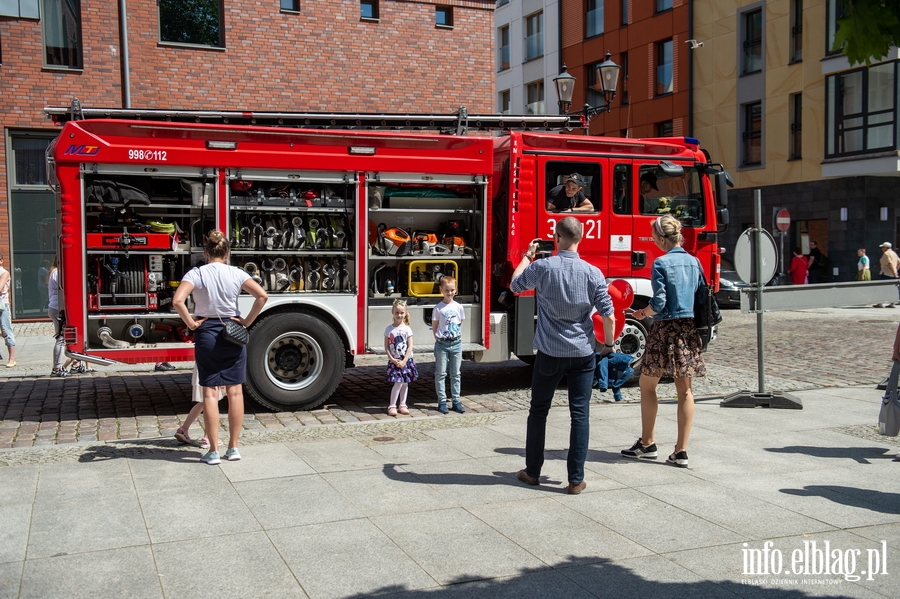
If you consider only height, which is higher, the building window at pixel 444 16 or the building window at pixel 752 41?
the building window at pixel 752 41

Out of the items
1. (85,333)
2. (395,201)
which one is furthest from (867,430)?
(85,333)

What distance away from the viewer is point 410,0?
20234 millimetres

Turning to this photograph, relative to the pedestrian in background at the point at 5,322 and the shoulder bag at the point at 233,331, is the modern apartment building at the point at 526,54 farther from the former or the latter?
the shoulder bag at the point at 233,331

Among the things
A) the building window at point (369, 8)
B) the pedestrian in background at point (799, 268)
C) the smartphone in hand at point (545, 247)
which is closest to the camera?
the smartphone in hand at point (545, 247)

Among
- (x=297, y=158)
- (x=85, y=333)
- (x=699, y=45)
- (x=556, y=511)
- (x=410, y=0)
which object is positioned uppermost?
(x=699, y=45)

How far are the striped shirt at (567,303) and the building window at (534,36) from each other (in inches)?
1582

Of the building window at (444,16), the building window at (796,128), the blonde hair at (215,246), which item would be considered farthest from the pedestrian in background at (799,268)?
the blonde hair at (215,246)

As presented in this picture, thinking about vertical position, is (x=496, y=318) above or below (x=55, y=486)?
above

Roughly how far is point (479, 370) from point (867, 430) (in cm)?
543

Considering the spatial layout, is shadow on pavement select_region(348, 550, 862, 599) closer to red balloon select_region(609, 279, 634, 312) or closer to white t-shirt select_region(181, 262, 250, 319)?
white t-shirt select_region(181, 262, 250, 319)

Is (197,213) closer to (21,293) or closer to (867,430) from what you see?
(867,430)

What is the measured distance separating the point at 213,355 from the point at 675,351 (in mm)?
3454

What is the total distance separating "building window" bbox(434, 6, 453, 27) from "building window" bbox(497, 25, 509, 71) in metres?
27.0

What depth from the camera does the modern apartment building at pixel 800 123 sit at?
28578 millimetres
